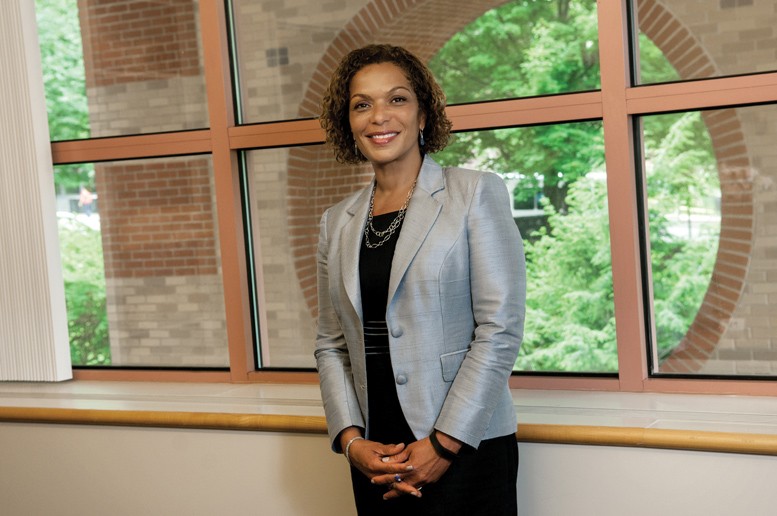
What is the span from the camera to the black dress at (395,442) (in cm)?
222

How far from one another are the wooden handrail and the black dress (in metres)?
0.29

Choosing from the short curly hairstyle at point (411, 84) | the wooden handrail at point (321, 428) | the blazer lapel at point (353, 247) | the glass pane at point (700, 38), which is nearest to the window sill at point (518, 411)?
the wooden handrail at point (321, 428)

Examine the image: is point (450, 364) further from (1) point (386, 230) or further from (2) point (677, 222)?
(2) point (677, 222)

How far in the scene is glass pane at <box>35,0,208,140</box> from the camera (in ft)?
12.5

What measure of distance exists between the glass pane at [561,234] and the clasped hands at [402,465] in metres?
1.08

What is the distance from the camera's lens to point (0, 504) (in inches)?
140

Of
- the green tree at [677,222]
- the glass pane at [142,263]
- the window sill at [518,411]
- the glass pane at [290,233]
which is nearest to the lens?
the window sill at [518,411]

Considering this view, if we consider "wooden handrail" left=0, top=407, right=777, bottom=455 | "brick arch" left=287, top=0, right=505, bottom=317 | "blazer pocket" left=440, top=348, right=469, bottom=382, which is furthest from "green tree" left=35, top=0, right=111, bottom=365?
"blazer pocket" left=440, top=348, right=469, bottom=382

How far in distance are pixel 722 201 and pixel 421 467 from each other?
4.78 feet

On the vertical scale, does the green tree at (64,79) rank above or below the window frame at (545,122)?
above

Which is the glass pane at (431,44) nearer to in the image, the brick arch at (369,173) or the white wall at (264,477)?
the brick arch at (369,173)

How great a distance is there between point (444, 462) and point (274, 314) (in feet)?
5.35

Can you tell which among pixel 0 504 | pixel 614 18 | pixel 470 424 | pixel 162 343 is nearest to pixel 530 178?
pixel 614 18

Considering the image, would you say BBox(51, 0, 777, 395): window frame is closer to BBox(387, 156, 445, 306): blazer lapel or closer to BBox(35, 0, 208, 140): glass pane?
BBox(35, 0, 208, 140): glass pane
